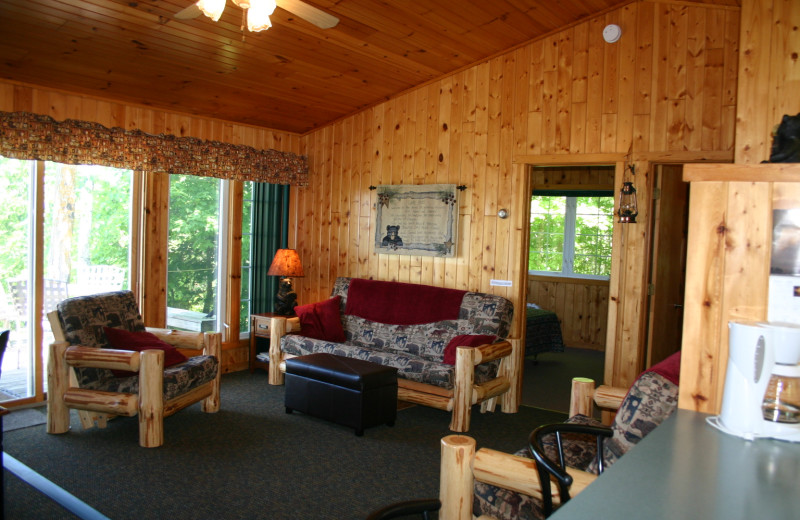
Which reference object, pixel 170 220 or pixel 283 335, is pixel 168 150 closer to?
pixel 170 220

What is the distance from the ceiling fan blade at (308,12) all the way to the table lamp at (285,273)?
10.3ft

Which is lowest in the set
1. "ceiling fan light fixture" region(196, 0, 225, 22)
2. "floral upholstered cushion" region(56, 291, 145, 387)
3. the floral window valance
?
"floral upholstered cushion" region(56, 291, 145, 387)

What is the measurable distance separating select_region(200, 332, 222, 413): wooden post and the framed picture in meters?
1.79

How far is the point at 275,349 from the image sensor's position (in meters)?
5.32

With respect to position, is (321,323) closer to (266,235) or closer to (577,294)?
(266,235)

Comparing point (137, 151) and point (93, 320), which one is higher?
point (137, 151)

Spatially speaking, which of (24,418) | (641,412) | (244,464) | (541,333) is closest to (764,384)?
(641,412)

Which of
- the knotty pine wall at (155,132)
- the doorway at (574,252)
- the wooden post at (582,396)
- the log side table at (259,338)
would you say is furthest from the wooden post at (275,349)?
the doorway at (574,252)

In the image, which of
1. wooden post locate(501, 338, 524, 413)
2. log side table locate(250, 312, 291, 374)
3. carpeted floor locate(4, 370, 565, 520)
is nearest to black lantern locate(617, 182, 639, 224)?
wooden post locate(501, 338, 524, 413)

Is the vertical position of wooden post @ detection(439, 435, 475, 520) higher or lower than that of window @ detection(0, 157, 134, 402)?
lower

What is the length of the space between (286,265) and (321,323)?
73 centimetres

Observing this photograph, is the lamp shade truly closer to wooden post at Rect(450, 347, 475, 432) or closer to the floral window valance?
the floral window valance

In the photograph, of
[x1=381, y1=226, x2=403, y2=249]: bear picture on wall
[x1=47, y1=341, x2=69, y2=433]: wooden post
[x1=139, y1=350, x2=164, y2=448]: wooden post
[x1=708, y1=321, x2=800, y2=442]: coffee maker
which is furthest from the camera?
[x1=381, y1=226, x2=403, y2=249]: bear picture on wall

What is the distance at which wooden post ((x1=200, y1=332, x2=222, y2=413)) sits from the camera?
4465 mm
